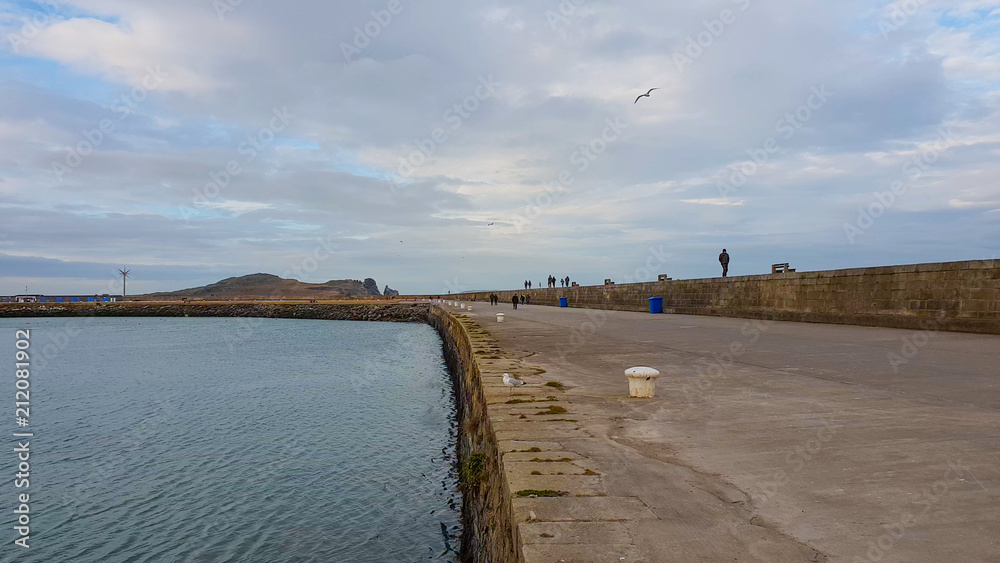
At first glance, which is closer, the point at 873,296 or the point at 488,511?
the point at 488,511

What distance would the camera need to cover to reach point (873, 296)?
14.8m

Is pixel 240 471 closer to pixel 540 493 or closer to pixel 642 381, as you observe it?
pixel 642 381

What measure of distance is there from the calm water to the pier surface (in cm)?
297

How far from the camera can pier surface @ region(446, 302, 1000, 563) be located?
8.79 feet

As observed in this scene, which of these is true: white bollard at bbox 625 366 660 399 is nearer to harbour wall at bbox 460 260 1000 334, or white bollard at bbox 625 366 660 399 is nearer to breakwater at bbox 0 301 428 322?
harbour wall at bbox 460 260 1000 334

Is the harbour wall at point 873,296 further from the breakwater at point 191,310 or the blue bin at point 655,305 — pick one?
the breakwater at point 191,310

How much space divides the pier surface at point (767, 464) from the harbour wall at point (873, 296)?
5.19m

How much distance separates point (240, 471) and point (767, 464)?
893cm

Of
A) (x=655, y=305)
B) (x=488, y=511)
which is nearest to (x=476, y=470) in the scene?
(x=488, y=511)

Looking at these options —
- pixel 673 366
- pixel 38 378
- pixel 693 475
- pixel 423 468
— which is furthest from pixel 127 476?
pixel 38 378

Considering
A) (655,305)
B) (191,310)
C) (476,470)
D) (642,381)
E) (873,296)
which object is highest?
(873,296)

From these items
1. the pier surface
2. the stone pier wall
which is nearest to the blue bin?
the pier surface

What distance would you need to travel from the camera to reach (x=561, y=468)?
385 centimetres

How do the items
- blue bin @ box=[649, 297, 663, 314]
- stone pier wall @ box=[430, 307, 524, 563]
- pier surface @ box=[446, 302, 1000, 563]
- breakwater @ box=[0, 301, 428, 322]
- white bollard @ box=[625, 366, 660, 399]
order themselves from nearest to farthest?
pier surface @ box=[446, 302, 1000, 563] < stone pier wall @ box=[430, 307, 524, 563] < white bollard @ box=[625, 366, 660, 399] < blue bin @ box=[649, 297, 663, 314] < breakwater @ box=[0, 301, 428, 322]
